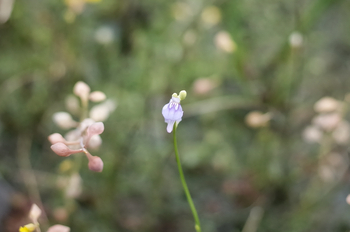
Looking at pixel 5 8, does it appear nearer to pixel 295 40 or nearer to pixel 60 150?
pixel 60 150

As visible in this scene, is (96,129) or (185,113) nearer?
(96,129)

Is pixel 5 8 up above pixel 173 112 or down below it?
above

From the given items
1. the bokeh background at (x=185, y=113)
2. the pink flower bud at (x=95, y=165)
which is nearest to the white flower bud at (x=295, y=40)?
the bokeh background at (x=185, y=113)

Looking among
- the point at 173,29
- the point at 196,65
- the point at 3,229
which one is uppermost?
the point at 173,29

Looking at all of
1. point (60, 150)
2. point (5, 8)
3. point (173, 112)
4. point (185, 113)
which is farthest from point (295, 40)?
point (5, 8)

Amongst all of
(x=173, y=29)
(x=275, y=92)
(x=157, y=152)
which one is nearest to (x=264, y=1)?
(x=173, y=29)

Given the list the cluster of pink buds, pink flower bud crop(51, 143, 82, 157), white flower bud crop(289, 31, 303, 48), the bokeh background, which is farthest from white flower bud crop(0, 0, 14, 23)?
white flower bud crop(289, 31, 303, 48)

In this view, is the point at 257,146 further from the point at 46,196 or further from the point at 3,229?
the point at 3,229

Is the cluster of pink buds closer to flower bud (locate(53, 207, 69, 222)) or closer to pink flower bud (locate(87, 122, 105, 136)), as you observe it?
pink flower bud (locate(87, 122, 105, 136))
